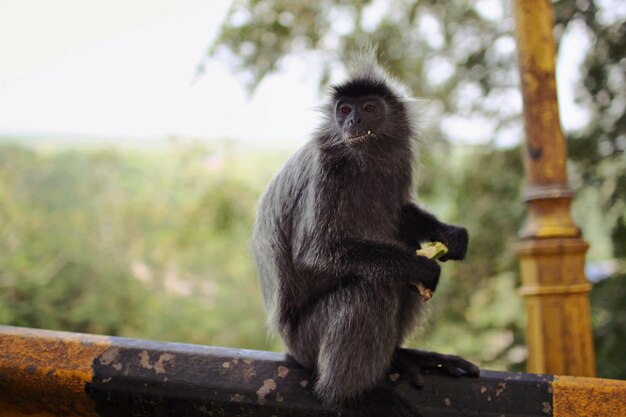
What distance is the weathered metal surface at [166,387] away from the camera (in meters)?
2.23

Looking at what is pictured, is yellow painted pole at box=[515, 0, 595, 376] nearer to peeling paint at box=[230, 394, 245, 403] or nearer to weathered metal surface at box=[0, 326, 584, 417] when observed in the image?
weathered metal surface at box=[0, 326, 584, 417]

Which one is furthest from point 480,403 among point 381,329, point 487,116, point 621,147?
point 487,116

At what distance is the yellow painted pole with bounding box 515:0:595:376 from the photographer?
3000 millimetres

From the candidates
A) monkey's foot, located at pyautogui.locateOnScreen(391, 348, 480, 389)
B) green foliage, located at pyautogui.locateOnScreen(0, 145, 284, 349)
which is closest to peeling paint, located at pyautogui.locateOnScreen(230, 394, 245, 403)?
monkey's foot, located at pyautogui.locateOnScreen(391, 348, 480, 389)

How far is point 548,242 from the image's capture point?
3.05 m

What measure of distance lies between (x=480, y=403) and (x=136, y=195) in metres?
7.85

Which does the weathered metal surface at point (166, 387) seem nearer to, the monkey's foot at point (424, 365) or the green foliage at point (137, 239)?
the monkey's foot at point (424, 365)

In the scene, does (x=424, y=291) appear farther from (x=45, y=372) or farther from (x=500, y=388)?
(x=45, y=372)

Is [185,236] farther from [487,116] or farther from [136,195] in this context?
[487,116]

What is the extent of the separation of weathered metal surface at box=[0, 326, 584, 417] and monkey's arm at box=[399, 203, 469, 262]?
0.62 metres

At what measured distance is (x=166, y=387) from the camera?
2.25 m

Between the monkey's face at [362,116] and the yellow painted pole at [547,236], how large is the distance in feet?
2.54

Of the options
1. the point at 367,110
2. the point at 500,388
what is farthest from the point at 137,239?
the point at 500,388

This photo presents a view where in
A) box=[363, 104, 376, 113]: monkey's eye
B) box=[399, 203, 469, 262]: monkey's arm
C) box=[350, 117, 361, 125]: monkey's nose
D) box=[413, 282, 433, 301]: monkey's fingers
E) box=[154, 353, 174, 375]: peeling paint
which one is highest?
box=[363, 104, 376, 113]: monkey's eye
